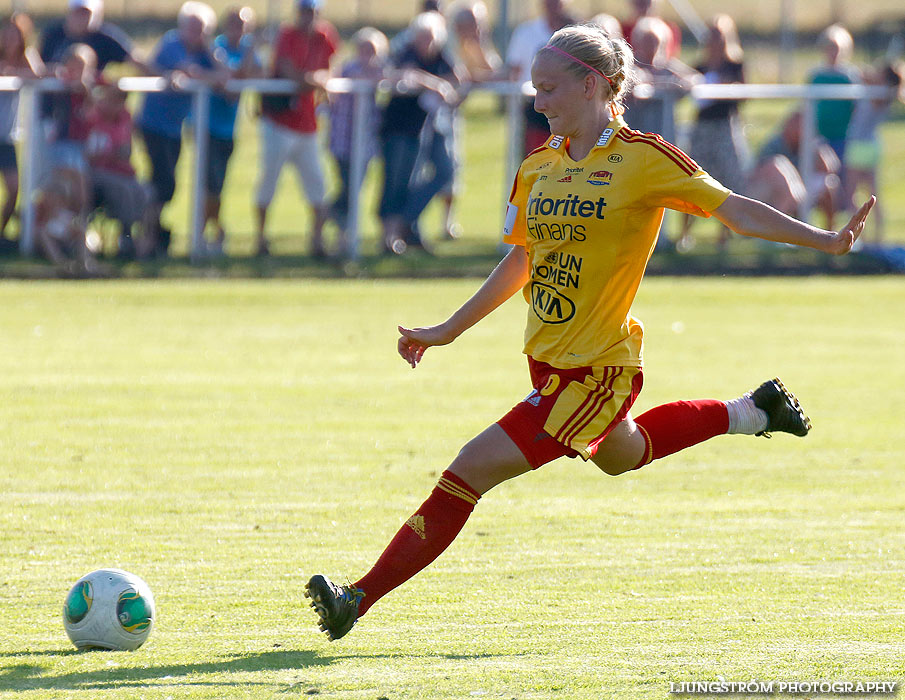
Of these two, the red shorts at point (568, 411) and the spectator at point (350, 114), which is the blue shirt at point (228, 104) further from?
the red shorts at point (568, 411)

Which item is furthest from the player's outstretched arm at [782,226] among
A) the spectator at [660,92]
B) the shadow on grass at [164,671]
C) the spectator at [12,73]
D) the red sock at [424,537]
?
the spectator at [12,73]

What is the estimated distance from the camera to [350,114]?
55.1ft

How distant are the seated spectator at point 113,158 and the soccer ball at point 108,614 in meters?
10.8

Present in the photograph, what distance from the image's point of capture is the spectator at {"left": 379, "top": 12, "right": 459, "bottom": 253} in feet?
54.0

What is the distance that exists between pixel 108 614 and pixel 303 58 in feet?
38.4

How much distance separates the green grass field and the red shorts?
0.63 meters

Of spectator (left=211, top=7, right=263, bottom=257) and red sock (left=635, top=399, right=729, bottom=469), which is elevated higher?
red sock (left=635, top=399, right=729, bottom=469)

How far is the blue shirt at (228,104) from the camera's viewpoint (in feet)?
53.1

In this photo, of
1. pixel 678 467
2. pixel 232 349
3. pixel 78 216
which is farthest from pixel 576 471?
pixel 78 216

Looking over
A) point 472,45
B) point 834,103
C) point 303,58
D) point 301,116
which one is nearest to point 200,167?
point 301,116

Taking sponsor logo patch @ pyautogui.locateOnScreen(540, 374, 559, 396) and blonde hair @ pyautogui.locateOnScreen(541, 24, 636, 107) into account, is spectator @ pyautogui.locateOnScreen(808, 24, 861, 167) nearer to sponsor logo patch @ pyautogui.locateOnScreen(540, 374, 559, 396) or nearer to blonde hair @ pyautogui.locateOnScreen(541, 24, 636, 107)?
blonde hair @ pyautogui.locateOnScreen(541, 24, 636, 107)

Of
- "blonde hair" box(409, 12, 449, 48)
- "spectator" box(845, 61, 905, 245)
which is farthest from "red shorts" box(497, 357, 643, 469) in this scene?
"spectator" box(845, 61, 905, 245)

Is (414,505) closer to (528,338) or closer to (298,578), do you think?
(298,578)

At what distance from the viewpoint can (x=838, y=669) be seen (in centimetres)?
481
